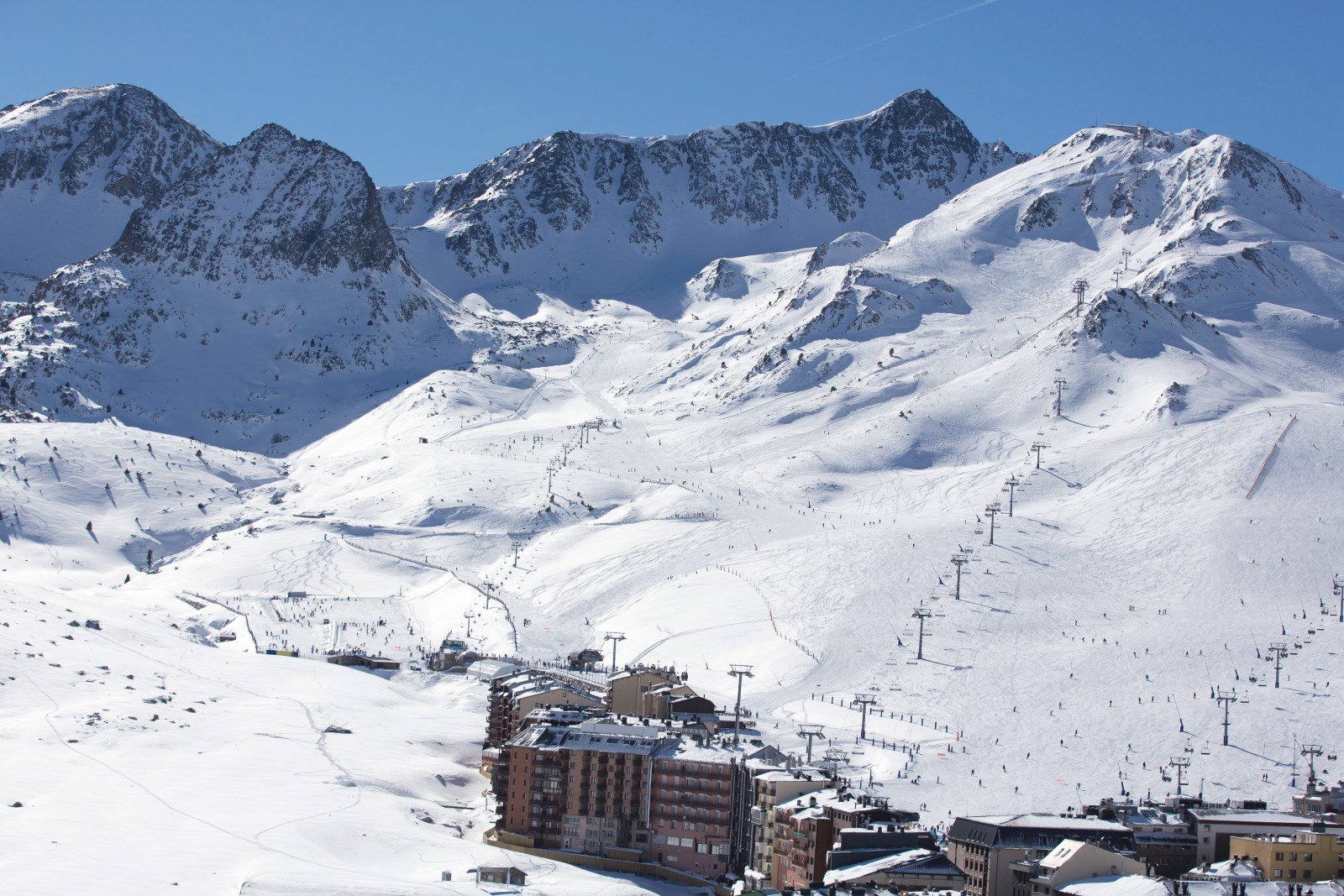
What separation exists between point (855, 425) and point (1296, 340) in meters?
58.9

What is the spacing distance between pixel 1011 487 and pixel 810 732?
212 ft

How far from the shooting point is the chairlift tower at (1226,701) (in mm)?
86188

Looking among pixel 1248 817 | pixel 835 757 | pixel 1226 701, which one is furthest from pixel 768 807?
pixel 1226 701

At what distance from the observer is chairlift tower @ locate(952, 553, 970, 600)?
4614 inches

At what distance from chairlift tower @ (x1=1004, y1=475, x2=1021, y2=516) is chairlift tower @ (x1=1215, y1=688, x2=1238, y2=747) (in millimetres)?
46378

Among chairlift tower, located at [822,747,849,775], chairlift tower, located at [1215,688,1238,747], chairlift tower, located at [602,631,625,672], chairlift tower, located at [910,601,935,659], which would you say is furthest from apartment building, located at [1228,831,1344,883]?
chairlift tower, located at [602,631,625,672]

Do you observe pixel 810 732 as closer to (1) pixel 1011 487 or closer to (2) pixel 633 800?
(2) pixel 633 800

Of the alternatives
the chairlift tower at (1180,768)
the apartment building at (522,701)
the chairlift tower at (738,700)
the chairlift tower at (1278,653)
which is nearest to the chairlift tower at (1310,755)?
the chairlift tower at (1180,768)

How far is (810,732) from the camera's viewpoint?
8331 cm

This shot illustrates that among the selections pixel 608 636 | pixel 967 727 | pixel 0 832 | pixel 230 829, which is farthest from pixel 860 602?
pixel 0 832

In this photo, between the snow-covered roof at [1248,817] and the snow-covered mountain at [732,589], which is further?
the snow-covered mountain at [732,589]

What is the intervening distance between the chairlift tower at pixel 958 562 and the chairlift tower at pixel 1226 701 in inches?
1046

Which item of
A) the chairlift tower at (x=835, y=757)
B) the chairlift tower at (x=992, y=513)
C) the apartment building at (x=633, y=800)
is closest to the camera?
the apartment building at (x=633, y=800)

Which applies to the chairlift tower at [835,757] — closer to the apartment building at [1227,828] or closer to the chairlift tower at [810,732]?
the chairlift tower at [810,732]
